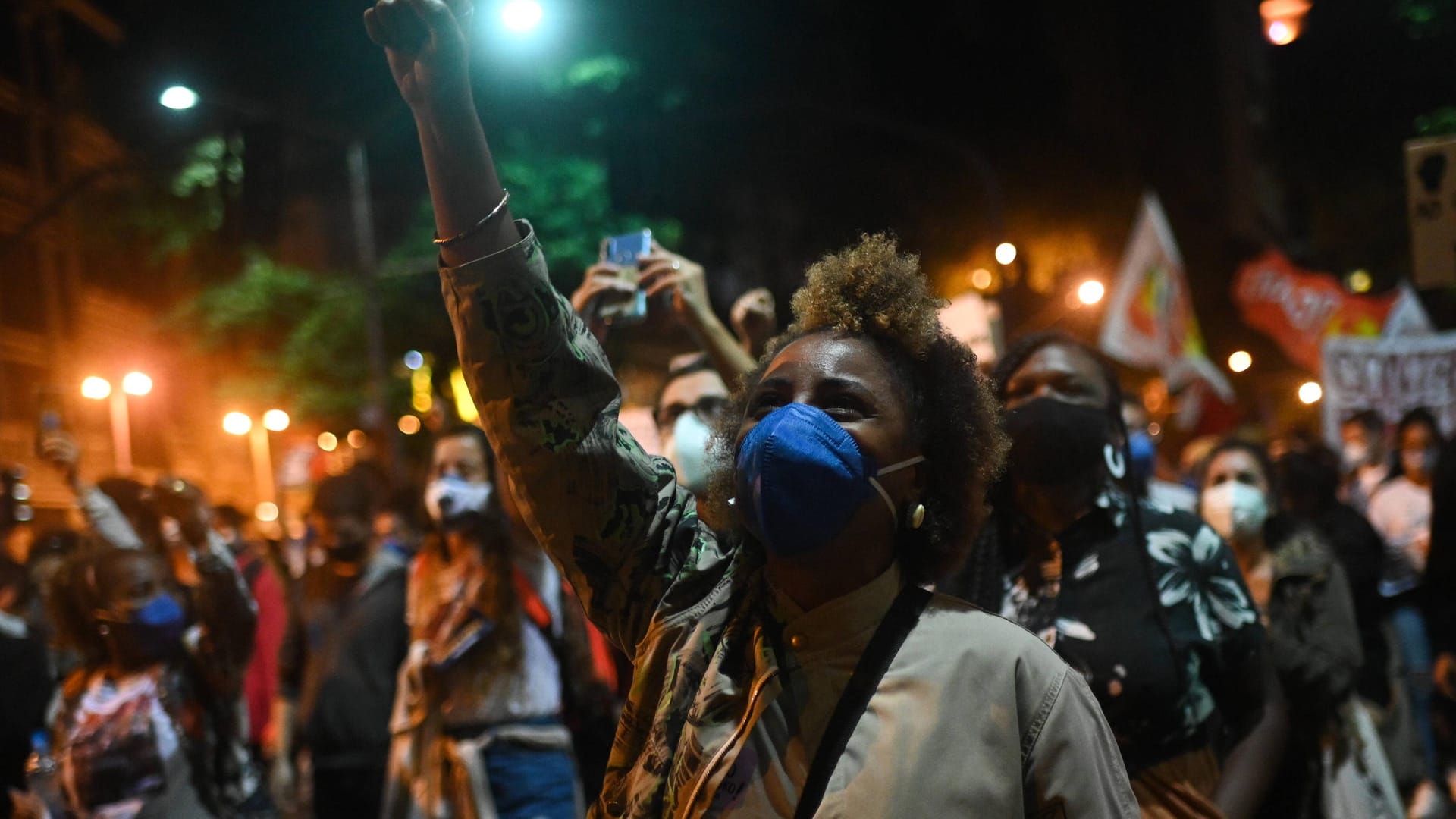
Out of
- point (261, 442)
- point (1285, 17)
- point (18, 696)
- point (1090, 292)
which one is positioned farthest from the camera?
point (261, 442)

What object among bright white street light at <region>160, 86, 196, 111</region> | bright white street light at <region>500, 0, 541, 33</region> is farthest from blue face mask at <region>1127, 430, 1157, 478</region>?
bright white street light at <region>160, 86, 196, 111</region>

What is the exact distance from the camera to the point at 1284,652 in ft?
13.5

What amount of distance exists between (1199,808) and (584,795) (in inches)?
124

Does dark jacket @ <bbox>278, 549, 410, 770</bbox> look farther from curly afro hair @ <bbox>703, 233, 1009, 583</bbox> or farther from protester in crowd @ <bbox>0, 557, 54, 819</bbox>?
curly afro hair @ <bbox>703, 233, 1009, 583</bbox>

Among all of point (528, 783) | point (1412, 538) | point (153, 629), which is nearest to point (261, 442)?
point (153, 629)

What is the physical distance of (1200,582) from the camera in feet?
10.3

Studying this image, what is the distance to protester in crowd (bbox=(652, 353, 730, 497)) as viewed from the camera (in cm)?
401

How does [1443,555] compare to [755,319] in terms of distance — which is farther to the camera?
[1443,555]

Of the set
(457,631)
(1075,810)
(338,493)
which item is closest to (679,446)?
(457,631)

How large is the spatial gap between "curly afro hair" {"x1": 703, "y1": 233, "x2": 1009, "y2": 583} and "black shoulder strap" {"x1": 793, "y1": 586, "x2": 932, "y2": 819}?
147 mm

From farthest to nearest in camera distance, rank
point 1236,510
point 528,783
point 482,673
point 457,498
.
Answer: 1. point 1236,510
2. point 457,498
3. point 482,673
4. point 528,783

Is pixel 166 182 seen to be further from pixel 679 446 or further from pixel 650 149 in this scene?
pixel 679 446

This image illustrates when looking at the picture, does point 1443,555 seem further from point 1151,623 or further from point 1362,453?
point 1362,453

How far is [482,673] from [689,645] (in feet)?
10.6
